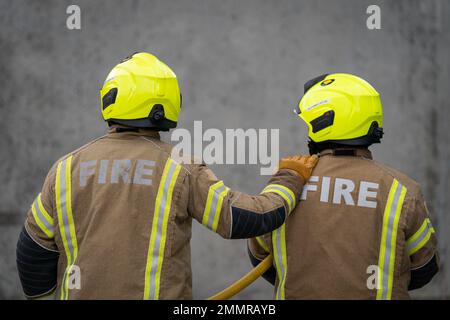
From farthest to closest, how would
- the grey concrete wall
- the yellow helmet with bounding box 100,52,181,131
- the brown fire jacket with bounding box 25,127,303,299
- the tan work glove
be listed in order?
the grey concrete wall < the tan work glove < the yellow helmet with bounding box 100,52,181,131 < the brown fire jacket with bounding box 25,127,303,299

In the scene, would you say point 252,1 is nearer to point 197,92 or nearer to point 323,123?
point 197,92

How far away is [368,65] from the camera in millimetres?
5691

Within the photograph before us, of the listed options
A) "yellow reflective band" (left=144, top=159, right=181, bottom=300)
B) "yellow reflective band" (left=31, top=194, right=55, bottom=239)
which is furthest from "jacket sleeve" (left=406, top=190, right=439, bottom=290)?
"yellow reflective band" (left=31, top=194, right=55, bottom=239)

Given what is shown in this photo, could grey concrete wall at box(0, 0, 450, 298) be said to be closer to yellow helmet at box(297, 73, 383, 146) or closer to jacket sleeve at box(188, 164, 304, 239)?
yellow helmet at box(297, 73, 383, 146)

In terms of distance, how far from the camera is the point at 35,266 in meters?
3.11

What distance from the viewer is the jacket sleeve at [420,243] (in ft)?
9.99

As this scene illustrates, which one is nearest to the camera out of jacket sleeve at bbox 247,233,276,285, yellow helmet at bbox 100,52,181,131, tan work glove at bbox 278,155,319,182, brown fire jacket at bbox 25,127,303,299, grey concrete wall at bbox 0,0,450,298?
brown fire jacket at bbox 25,127,303,299

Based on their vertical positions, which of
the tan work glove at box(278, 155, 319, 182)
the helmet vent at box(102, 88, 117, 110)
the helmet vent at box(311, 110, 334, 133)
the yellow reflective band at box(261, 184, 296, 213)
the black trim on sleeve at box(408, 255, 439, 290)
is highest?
the helmet vent at box(102, 88, 117, 110)

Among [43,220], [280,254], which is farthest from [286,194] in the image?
[43,220]

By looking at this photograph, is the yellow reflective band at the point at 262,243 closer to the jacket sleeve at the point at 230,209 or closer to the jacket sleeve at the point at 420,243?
the jacket sleeve at the point at 230,209

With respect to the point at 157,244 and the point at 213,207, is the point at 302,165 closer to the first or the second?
the point at 213,207

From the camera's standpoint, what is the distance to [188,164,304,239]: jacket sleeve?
9.76 feet

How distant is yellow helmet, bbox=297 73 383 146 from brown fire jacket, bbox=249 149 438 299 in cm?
10

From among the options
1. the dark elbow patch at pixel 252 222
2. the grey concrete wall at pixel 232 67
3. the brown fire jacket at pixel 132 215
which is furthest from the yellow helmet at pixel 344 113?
the grey concrete wall at pixel 232 67
